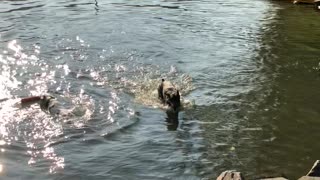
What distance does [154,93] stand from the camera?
13.8 metres

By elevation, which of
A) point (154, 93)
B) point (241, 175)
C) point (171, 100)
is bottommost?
point (154, 93)

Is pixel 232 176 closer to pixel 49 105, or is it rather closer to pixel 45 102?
pixel 49 105

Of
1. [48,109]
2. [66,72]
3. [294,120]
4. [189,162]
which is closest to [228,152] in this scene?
[189,162]

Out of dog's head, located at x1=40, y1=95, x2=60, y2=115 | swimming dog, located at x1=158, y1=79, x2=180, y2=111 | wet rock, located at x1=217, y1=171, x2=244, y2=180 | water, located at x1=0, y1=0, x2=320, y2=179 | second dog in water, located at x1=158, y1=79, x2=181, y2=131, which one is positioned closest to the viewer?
wet rock, located at x1=217, y1=171, x2=244, y2=180

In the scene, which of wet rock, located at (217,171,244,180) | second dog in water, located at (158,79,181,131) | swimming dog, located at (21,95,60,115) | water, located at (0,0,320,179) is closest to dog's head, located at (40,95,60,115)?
swimming dog, located at (21,95,60,115)

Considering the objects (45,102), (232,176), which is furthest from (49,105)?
(232,176)

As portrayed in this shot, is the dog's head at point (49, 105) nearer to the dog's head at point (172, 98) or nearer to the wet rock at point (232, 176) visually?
the dog's head at point (172, 98)

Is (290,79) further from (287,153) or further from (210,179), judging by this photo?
(210,179)

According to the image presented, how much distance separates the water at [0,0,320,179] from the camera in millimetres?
9883

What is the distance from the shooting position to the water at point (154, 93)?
988cm

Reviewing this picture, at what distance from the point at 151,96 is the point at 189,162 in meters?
4.06

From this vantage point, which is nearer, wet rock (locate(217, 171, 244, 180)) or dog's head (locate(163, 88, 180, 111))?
wet rock (locate(217, 171, 244, 180))

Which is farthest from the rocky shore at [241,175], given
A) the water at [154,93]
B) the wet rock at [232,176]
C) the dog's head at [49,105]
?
the dog's head at [49,105]

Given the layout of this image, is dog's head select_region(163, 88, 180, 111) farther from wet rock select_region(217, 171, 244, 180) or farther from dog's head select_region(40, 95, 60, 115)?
wet rock select_region(217, 171, 244, 180)
